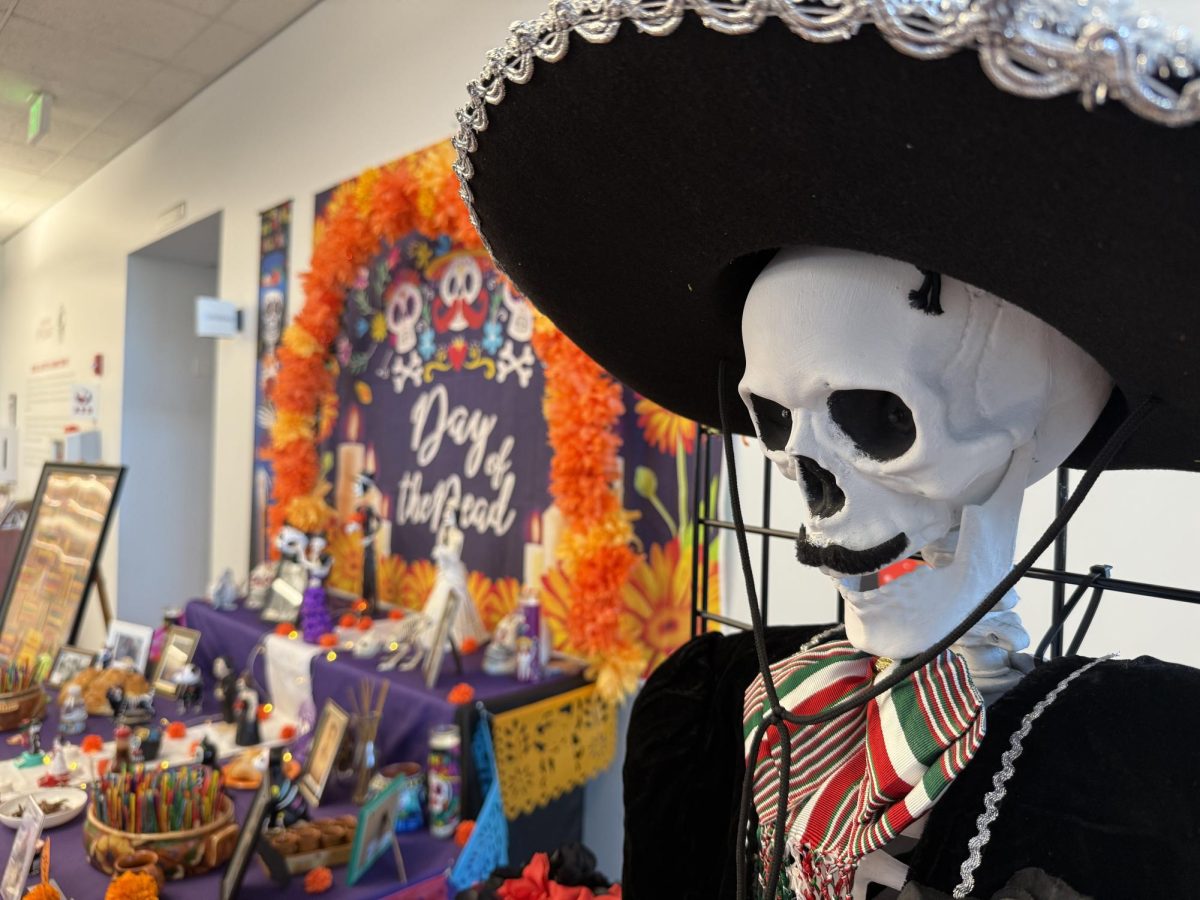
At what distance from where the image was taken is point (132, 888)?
1.00 metres

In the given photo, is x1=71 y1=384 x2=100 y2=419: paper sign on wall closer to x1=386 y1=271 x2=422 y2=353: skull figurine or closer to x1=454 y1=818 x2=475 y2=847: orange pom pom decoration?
x1=386 y1=271 x2=422 y2=353: skull figurine

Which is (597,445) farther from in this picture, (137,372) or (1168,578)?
(137,372)

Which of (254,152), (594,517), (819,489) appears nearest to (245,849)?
(594,517)

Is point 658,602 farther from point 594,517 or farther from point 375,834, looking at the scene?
point 375,834

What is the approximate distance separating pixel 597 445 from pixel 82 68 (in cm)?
316

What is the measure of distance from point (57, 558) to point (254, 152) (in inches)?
66.8

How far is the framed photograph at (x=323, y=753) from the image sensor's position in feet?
4.52

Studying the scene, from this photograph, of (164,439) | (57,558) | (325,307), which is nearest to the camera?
(325,307)

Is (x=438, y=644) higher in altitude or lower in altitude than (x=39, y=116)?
lower

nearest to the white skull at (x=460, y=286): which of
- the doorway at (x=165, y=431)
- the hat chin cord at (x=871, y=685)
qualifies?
the hat chin cord at (x=871, y=685)

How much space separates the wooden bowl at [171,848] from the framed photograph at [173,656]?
89 cm

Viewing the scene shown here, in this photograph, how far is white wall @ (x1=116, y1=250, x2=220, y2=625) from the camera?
13.7ft

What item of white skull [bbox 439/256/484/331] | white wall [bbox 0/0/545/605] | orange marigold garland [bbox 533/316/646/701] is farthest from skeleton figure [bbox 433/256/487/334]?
orange marigold garland [bbox 533/316/646/701]

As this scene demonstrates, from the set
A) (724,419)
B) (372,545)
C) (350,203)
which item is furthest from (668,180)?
(350,203)
